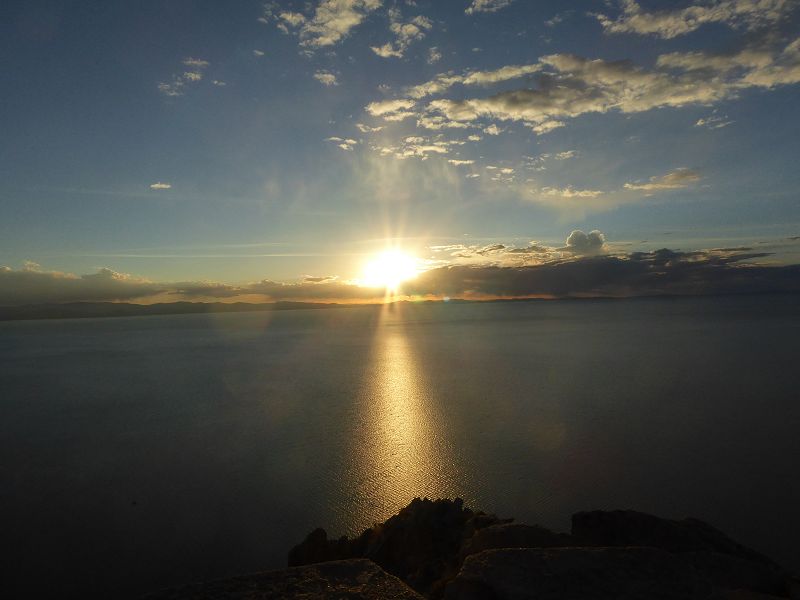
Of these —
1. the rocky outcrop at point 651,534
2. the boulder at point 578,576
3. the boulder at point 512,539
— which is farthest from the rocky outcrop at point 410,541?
the boulder at point 578,576

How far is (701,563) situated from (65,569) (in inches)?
673

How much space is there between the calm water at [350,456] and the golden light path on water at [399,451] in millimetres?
119

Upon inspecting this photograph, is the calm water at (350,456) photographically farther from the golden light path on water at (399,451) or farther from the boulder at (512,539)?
the boulder at (512,539)

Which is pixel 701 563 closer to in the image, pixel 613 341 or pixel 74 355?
pixel 613 341

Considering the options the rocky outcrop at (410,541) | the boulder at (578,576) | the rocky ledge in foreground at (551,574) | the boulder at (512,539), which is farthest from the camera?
the rocky outcrop at (410,541)

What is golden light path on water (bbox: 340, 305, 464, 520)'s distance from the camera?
62.4 ft

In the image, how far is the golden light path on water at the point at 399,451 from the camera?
62.4 ft

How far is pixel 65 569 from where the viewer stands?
14.8 m

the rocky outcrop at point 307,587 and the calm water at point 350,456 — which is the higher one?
the rocky outcrop at point 307,587

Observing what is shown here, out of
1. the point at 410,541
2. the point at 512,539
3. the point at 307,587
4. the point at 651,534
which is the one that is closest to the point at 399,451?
the point at 410,541

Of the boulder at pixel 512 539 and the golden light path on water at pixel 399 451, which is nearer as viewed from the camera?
the boulder at pixel 512 539

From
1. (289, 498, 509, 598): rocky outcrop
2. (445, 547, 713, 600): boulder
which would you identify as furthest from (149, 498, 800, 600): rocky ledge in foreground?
(289, 498, 509, 598): rocky outcrop

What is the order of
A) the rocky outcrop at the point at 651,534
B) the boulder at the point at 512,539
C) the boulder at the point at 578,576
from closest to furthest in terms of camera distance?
1. the boulder at the point at 578,576
2. the boulder at the point at 512,539
3. the rocky outcrop at the point at 651,534

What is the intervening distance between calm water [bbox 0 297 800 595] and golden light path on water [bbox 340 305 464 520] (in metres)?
0.12
